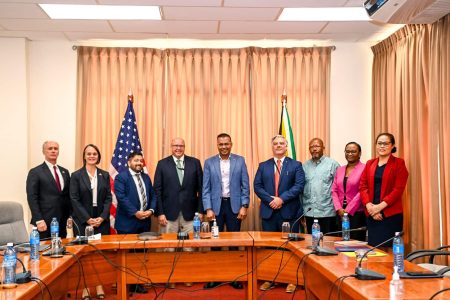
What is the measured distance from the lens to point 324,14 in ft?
16.7

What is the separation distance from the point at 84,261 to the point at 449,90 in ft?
11.4

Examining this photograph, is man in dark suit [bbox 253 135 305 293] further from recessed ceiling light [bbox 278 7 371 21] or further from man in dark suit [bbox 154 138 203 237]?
recessed ceiling light [bbox 278 7 371 21]

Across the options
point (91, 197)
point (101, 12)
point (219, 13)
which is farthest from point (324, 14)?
point (91, 197)

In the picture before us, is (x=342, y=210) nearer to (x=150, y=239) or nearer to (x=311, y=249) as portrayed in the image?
(x=311, y=249)

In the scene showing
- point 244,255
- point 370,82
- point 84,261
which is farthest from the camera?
point 370,82

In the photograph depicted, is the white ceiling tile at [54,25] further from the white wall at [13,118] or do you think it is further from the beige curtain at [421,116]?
the beige curtain at [421,116]

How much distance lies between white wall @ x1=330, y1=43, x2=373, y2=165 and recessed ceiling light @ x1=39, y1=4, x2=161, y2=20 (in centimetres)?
247

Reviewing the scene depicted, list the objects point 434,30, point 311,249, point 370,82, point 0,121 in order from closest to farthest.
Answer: point 311,249 → point 434,30 → point 0,121 → point 370,82

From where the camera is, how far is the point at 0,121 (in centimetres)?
582

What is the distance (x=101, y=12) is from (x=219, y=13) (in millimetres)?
1189

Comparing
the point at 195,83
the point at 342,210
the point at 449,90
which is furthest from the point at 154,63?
the point at 449,90

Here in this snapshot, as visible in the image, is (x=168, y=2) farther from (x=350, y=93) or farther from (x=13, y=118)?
(x=350, y=93)

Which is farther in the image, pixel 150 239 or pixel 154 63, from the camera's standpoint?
pixel 154 63

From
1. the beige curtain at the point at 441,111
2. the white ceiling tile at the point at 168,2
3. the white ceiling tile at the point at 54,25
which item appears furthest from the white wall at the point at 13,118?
the beige curtain at the point at 441,111
